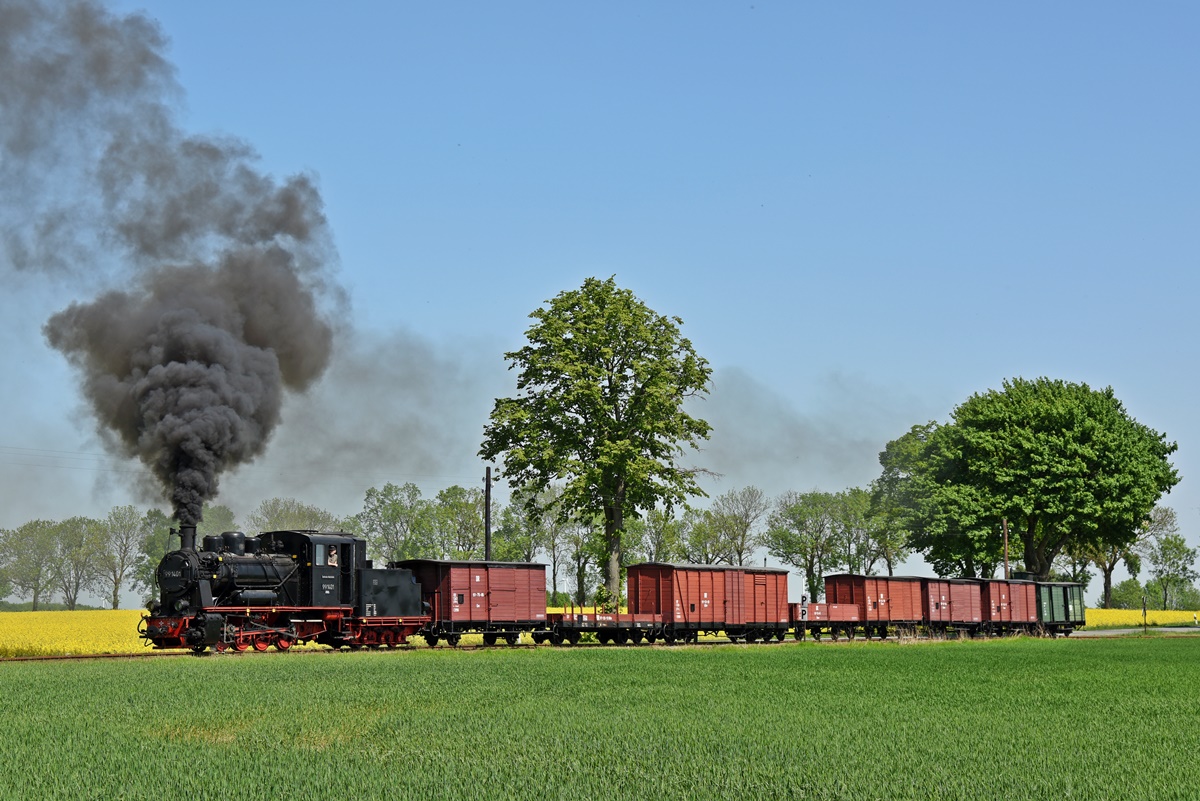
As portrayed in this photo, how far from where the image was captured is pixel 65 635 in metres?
43.4

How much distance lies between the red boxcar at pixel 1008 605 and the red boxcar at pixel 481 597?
85.5ft

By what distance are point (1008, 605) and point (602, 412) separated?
23765 millimetres

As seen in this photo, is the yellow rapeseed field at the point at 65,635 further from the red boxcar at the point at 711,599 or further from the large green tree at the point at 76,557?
the large green tree at the point at 76,557

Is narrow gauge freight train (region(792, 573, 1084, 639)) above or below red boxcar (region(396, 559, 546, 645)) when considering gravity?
below

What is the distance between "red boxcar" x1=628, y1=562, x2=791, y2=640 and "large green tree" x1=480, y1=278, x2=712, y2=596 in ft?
21.6

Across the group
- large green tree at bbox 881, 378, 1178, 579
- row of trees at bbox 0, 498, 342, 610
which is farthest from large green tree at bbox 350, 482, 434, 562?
large green tree at bbox 881, 378, 1178, 579

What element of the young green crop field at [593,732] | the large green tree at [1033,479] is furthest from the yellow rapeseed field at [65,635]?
the large green tree at [1033,479]

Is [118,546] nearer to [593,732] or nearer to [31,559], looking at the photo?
[31,559]

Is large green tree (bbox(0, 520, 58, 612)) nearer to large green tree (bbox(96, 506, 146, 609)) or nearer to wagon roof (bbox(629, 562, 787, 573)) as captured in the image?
large green tree (bbox(96, 506, 146, 609))

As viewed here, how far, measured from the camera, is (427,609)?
120 ft

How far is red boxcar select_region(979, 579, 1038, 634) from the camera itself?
54.2 metres

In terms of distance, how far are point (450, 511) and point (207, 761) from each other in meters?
80.0

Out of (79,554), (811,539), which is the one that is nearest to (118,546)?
(79,554)

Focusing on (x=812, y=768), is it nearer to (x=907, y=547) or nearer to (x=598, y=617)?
(x=598, y=617)
